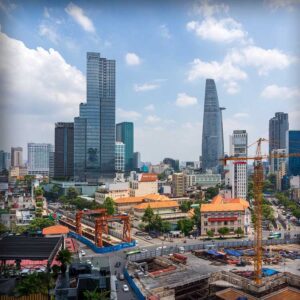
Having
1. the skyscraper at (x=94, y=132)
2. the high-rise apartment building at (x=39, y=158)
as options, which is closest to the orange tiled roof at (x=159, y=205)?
the skyscraper at (x=94, y=132)

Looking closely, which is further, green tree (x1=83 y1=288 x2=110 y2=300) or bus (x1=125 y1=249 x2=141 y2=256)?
bus (x1=125 y1=249 x2=141 y2=256)

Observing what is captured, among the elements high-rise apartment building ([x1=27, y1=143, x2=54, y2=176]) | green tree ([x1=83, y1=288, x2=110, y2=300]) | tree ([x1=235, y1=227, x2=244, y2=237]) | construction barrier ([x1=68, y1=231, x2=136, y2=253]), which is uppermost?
high-rise apartment building ([x1=27, y1=143, x2=54, y2=176])

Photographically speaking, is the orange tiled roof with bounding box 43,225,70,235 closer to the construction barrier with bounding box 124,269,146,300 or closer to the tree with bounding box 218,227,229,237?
the construction barrier with bounding box 124,269,146,300

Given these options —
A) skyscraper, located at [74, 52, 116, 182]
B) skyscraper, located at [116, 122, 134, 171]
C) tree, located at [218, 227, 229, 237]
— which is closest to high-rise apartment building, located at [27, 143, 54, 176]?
skyscraper, located at [116, 122, 134, 171]

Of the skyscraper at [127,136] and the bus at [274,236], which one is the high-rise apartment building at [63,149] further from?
the bus at [274,236]

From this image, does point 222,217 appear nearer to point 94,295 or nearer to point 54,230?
point 54,230

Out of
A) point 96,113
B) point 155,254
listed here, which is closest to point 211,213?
point 155,254

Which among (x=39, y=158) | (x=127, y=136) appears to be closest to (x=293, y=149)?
(x=127, y=136)
